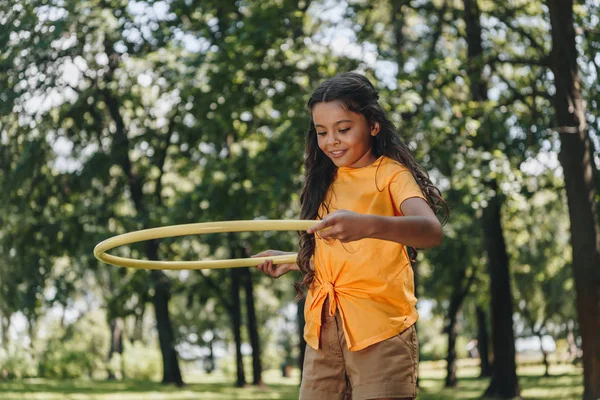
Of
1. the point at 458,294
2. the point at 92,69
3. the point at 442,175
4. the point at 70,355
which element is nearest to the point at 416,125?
the point at 442,175

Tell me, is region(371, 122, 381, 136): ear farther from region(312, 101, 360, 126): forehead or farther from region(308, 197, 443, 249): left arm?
region(308, 197, 443, 249): left arm

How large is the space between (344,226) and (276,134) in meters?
13.7

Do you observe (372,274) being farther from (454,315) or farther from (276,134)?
(454,315)

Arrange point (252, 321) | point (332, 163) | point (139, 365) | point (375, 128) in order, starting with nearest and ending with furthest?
point (375, 128) → point (332, 163) → point (252, 321) → point (139, 365)

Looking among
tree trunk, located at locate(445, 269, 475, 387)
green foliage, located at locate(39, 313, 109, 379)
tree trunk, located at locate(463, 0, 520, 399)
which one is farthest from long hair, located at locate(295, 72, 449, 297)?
green foliage, located at locate(39, 313, 109, 379)

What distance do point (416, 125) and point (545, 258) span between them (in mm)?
10496

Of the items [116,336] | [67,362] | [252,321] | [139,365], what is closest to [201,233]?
[252,321]

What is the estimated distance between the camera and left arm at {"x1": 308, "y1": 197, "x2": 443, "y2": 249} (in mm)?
3025

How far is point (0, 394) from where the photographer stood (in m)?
15.3

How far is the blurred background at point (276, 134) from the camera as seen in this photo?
41.6 feet

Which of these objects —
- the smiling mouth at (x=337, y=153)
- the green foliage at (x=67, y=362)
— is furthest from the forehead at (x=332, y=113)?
the green foliage at (x=67, y=362)

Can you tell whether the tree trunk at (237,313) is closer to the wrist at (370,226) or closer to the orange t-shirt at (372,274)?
the orange t-shirt at (372,274)

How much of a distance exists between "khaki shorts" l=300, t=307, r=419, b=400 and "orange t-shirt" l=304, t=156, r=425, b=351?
4 centimetres

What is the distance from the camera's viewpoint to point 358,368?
365 centimetres
